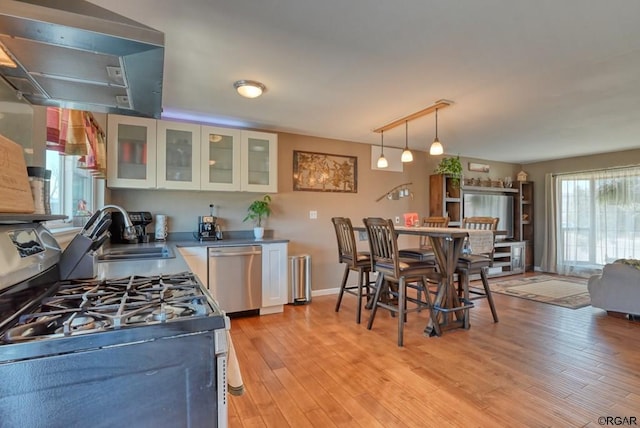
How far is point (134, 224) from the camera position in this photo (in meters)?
3.22

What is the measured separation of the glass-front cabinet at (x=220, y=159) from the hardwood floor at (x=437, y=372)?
5.03ft

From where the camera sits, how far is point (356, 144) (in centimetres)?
482

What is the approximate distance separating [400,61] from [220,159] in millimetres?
2217

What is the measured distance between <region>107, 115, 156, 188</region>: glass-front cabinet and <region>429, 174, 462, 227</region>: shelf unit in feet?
14.1

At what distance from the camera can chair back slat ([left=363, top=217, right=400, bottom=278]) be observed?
2.77m

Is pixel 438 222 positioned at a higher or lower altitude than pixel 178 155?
lower

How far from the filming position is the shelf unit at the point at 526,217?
20.7ft

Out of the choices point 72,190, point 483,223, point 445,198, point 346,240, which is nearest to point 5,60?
point 72,190

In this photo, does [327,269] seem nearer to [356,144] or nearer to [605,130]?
[356,144]

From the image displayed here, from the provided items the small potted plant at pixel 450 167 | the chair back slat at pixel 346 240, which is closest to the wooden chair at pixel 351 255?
the chair back slat at pixel 346 240

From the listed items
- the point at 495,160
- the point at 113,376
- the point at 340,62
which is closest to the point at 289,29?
the point at 340,62

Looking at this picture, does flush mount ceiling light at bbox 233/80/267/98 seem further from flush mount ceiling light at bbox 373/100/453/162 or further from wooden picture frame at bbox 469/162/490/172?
wooden picture frame at bbox 469/162/490/172

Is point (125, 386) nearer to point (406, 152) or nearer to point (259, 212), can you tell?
point (259, 212)

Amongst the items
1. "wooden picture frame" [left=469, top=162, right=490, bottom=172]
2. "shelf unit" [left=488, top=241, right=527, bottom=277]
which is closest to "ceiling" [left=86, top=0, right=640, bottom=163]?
"wooden picture frame" [left=469, top=162, right=490, bottom=172]
